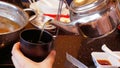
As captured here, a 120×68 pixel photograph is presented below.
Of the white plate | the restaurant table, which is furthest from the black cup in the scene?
the white plate

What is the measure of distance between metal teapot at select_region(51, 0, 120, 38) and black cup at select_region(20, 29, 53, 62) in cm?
9

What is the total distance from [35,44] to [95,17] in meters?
0.18

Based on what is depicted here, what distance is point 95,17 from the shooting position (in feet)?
1.85

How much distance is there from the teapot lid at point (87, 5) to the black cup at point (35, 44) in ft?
0.36

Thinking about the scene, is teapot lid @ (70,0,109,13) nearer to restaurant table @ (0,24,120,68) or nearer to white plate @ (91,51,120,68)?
restaurant table @ (0,24,120,68)

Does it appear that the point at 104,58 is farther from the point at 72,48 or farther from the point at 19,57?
the point at 19,57

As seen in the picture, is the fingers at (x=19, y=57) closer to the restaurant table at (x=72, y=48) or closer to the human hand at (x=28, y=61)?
the human hand at (x=28, y=61)

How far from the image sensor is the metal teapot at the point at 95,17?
560 mm

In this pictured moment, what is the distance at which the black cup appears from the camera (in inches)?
23.2

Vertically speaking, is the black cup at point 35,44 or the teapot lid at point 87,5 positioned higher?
the teapot lid at point 87,5

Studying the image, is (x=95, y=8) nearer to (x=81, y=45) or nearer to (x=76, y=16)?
(x=76, y=16)

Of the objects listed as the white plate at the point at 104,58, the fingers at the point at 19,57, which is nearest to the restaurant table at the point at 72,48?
the white plate at the point at 104,58

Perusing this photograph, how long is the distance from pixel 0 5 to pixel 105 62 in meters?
0.55

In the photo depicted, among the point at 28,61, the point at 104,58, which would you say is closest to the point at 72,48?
the point at 104,58
